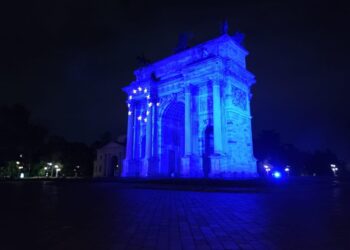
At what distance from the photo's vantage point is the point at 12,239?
445 centimetres

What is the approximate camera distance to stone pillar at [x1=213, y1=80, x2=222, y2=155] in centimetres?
3077

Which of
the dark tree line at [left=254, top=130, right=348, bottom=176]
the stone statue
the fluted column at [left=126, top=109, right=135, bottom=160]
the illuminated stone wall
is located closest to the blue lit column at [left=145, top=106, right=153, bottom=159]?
the illuminated stone wall

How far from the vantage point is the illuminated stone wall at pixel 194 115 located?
1280 inches

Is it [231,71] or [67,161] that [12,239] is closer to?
[231,71]

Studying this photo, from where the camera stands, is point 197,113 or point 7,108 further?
point 7,108

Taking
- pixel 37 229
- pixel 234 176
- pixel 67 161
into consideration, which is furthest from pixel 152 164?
pixel 67 161

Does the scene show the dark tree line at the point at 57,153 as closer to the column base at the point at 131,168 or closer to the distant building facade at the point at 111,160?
the distant building facade at the point at 111,160

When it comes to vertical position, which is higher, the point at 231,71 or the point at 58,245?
the point at 231,71

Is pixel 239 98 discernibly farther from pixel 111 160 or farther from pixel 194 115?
pixel 111 160

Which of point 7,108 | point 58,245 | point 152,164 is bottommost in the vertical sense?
point 58,245

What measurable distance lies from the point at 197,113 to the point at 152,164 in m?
10.4

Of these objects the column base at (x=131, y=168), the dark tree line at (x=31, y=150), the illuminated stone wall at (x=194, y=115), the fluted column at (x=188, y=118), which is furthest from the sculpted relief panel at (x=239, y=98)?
the dark tree line at (x=31, y=150)

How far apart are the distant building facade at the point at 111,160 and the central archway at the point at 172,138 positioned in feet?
93.2

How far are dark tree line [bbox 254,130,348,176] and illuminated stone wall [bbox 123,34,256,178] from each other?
31.4 metres
